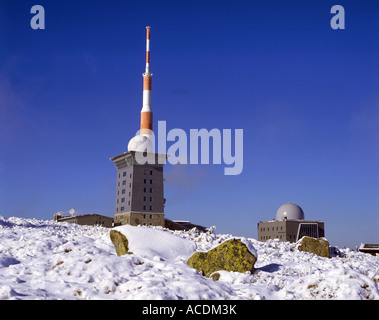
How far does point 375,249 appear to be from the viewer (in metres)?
58.8

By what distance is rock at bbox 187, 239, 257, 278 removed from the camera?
14484 millimetres

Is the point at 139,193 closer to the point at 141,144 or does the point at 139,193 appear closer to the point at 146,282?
the point at 141,144

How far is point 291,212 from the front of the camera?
3733 inches

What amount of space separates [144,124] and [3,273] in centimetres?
8367

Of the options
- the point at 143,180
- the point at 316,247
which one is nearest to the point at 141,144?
the point at 143,180

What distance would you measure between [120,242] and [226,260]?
5.49 m

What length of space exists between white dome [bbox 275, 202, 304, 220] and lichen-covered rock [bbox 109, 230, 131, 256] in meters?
80.1

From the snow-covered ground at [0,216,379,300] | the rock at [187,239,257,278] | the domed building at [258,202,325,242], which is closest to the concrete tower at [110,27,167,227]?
the domed building at [258,202,325,242]

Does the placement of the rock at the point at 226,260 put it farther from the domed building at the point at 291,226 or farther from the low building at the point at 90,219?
the domed building at the point at 291,226

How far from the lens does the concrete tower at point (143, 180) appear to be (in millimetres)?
91812

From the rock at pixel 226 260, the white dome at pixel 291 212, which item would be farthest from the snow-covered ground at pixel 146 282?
the white dome at pixel 291 212

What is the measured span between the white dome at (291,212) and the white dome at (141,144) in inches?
1328
